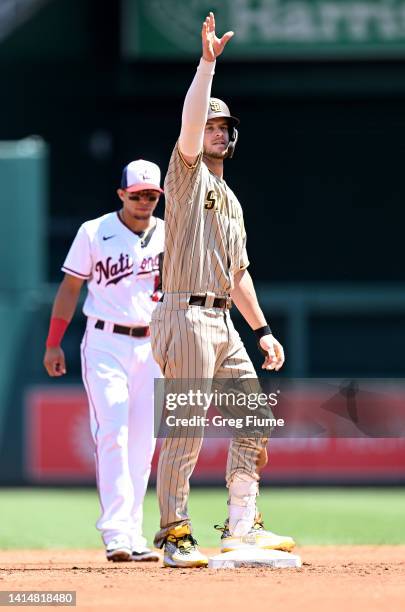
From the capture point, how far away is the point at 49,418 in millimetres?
12945

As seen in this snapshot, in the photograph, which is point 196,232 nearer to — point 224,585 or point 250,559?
point 250,559

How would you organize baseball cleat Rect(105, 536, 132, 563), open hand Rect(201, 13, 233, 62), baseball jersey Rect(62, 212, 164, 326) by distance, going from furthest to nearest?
baseball jersey Rect(62, 212, 164, 326)
baseball cleat Rect(105, 536, 132, 563)
open hand Rect(201, 13, 233, 62)

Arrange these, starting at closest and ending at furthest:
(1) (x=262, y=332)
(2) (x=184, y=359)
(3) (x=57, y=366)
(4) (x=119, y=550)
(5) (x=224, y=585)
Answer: (5) (x=224, y=585) → (2) (x=184, y=359) → (1) (x=262, y=332) → (4) (x=119, y=550) → (3) (x=57, y=366)

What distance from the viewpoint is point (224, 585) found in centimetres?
534

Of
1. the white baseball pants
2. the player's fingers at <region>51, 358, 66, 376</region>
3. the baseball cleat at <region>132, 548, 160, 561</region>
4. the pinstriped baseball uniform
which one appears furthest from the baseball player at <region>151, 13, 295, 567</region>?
the player's fingers at <region>51, 358, 66, 376</region>

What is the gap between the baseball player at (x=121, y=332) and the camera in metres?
6.91

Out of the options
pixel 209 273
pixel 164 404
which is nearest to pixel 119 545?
pixel 164 404

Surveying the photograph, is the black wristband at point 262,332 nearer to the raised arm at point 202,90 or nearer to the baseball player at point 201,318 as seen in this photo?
the baseball player at point 201,318

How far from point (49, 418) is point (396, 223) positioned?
20.1 ft

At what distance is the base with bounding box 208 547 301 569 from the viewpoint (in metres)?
6.01

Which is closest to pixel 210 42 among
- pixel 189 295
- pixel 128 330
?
pixel 189 295

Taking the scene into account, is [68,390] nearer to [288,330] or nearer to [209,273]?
[288,330]

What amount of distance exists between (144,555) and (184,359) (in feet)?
4.14

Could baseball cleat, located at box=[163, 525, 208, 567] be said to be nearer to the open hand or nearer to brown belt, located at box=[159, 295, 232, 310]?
brown belt, located at box=[159, 295, 232, 310]
